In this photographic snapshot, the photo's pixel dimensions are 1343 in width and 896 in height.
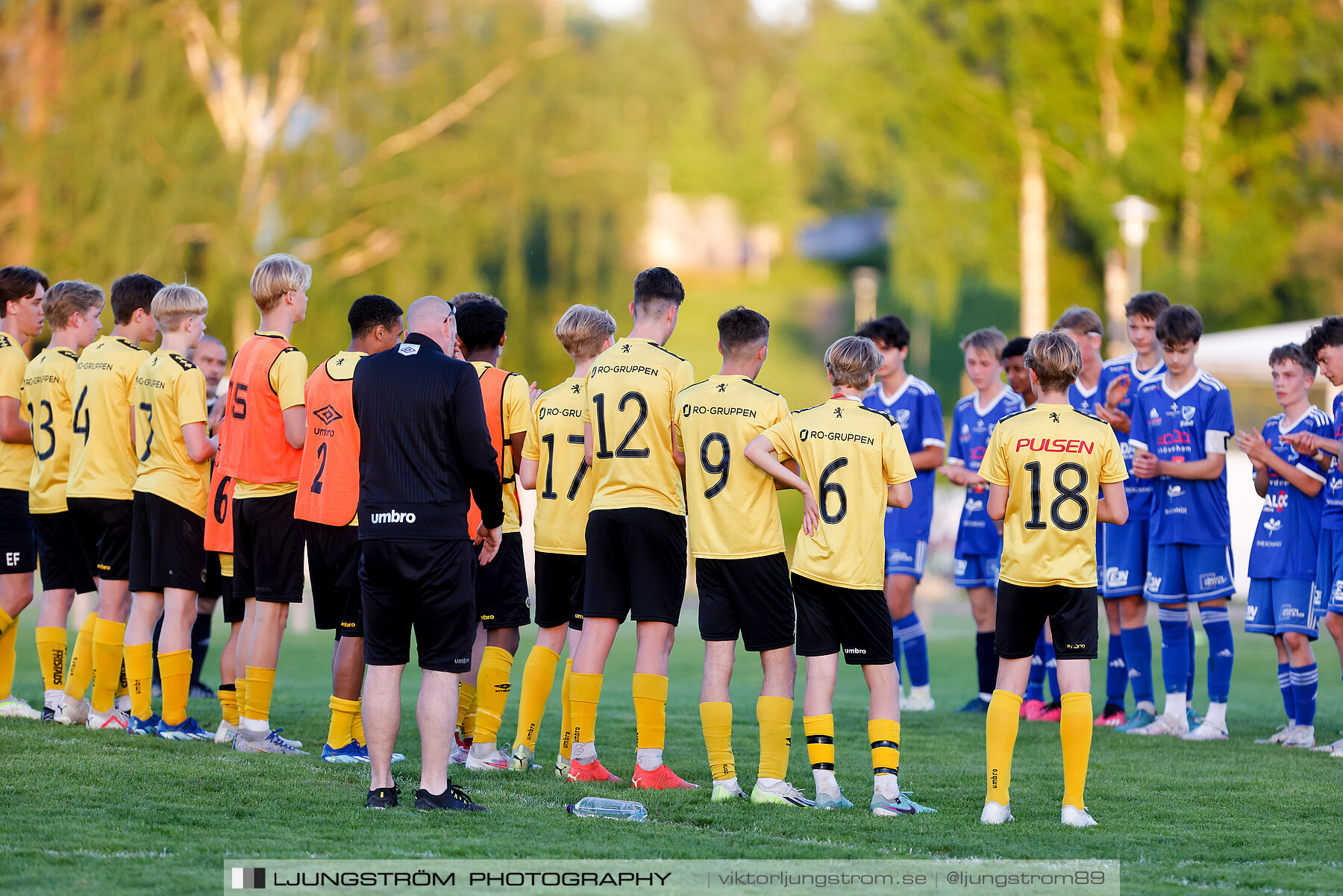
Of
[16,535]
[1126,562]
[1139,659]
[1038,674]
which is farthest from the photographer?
[1038,674]

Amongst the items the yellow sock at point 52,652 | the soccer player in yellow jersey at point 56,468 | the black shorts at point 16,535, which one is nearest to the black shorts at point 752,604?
the soccer player in yellow jersey at point 56,468

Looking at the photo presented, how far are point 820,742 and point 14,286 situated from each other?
237 inches

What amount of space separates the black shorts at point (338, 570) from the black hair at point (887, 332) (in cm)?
444

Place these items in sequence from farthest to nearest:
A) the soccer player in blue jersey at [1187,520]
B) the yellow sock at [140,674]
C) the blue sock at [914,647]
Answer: the blue sock at [914,647] → the soccer player in blue jersey at [1187,520] → the yellow sock at [140,674]

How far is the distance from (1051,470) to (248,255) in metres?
21.6

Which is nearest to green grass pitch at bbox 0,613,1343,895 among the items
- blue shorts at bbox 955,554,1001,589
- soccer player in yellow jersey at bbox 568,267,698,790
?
soccer player in yellow jersey at bbox 568,267,698,790

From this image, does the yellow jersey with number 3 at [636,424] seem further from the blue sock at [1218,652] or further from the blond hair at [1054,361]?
the blue sock at [1218,652]

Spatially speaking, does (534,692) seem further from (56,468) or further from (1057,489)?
(56,468)

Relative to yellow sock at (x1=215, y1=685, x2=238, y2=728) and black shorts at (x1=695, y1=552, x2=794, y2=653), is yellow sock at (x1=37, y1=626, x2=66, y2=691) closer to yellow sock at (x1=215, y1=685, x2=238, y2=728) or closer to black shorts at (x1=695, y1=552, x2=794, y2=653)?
yellow sock at (x1=215, y1=685, x2=238, y2=728)

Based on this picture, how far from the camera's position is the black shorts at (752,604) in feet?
20.8

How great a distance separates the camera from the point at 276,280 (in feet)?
23.7

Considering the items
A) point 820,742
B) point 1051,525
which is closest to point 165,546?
point 820,742

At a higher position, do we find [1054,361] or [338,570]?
[1054,361]

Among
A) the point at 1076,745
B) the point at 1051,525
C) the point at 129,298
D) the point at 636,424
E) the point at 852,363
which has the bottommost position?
the point at 1076,745
